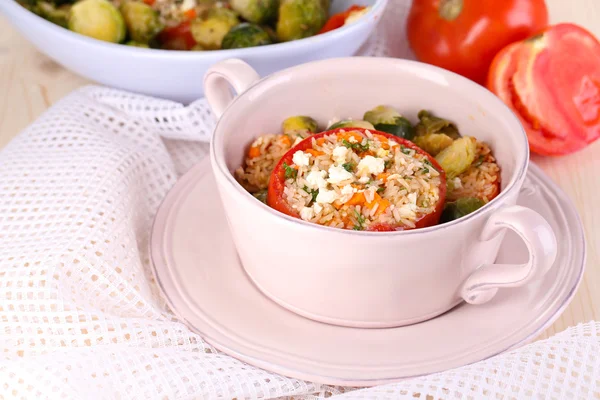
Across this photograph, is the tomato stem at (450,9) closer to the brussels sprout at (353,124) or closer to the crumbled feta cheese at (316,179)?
the brussels sprout at (353,124)

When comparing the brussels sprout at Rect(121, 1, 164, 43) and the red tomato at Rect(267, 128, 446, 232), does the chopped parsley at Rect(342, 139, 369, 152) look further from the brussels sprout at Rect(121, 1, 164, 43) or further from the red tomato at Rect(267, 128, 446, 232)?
the brussels sprout at Rect(121, 1, 164, 43)

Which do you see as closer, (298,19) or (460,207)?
(460,207)

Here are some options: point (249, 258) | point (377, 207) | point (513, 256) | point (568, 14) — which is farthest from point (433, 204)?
point (568, 14)

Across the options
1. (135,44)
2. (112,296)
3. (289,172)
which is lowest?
(112,296)

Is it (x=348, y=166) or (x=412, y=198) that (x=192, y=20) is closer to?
(x=348, y=166)

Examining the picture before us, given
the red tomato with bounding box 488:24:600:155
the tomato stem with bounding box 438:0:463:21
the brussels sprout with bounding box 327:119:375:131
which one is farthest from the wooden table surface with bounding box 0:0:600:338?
the brussels sprout with bounding box 327:119:375:131

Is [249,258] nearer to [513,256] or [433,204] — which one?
[433,204]

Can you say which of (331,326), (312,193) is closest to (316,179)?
(312,193)
